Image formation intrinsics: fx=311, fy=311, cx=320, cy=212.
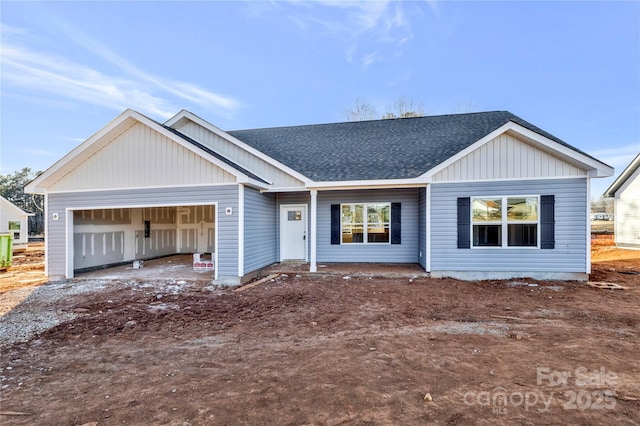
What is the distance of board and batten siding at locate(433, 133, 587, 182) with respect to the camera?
8172mm

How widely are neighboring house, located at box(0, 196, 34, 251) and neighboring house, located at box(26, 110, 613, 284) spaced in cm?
1794

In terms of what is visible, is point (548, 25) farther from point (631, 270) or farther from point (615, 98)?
point (631, 270)

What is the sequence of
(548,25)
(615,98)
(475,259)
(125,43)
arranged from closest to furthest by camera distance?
(475,259), (125,43), (548,25), (615,98)

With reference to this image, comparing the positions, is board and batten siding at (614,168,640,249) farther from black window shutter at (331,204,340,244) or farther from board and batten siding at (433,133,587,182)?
black window shutter at (331,204,340,244)

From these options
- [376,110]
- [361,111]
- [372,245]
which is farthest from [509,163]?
[361,111]

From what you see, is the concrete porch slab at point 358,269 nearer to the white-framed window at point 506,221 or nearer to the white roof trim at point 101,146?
the white-framed window at point 506,221

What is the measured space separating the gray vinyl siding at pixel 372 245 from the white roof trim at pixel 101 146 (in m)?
2.80

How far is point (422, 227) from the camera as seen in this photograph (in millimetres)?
9688

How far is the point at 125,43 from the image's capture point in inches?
518

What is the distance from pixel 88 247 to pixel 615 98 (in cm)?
2798

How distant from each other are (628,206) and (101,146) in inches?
959

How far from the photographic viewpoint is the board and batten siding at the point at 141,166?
855 centimetres

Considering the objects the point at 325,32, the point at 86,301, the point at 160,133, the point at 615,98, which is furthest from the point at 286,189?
the point at 615,98

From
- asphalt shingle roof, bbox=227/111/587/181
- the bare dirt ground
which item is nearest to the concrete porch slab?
asphalt shingle roof, bbox=227/111/587/181
